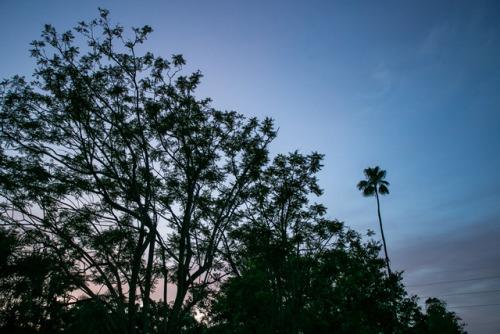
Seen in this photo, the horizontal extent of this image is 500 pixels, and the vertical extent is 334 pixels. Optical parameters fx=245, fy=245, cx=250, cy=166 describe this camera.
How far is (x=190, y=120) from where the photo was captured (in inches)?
504

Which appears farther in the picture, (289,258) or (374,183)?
(374,183)

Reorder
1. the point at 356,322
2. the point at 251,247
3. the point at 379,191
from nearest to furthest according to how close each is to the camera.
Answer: the point at 251,247
the point at 356,322
the point at 379,191

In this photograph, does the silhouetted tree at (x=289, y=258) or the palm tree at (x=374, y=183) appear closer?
the silhouetted tree at (x=289, y=258)

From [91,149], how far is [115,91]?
9.90ft

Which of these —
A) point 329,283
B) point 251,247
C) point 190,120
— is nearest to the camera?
point 190,120

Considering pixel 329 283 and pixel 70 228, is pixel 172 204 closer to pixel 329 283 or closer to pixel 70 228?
pixel 70 228

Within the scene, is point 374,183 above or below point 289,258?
above

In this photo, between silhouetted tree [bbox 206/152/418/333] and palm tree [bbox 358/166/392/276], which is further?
palm tree [bbox 358/166/392/276]

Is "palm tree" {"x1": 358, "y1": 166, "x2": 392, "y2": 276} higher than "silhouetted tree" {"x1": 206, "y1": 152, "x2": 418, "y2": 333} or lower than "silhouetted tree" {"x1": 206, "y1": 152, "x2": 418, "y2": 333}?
higher

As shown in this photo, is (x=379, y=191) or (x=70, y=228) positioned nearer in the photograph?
(x=70, y=228)

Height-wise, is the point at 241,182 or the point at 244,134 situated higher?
the point at 244,134

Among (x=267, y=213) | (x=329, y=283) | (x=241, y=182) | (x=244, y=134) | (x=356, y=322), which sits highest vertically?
(x=244, y=134)

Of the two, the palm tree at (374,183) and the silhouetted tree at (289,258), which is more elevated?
the palm tree at (374,183)

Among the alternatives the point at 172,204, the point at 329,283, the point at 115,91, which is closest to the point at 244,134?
the point at 172,204
